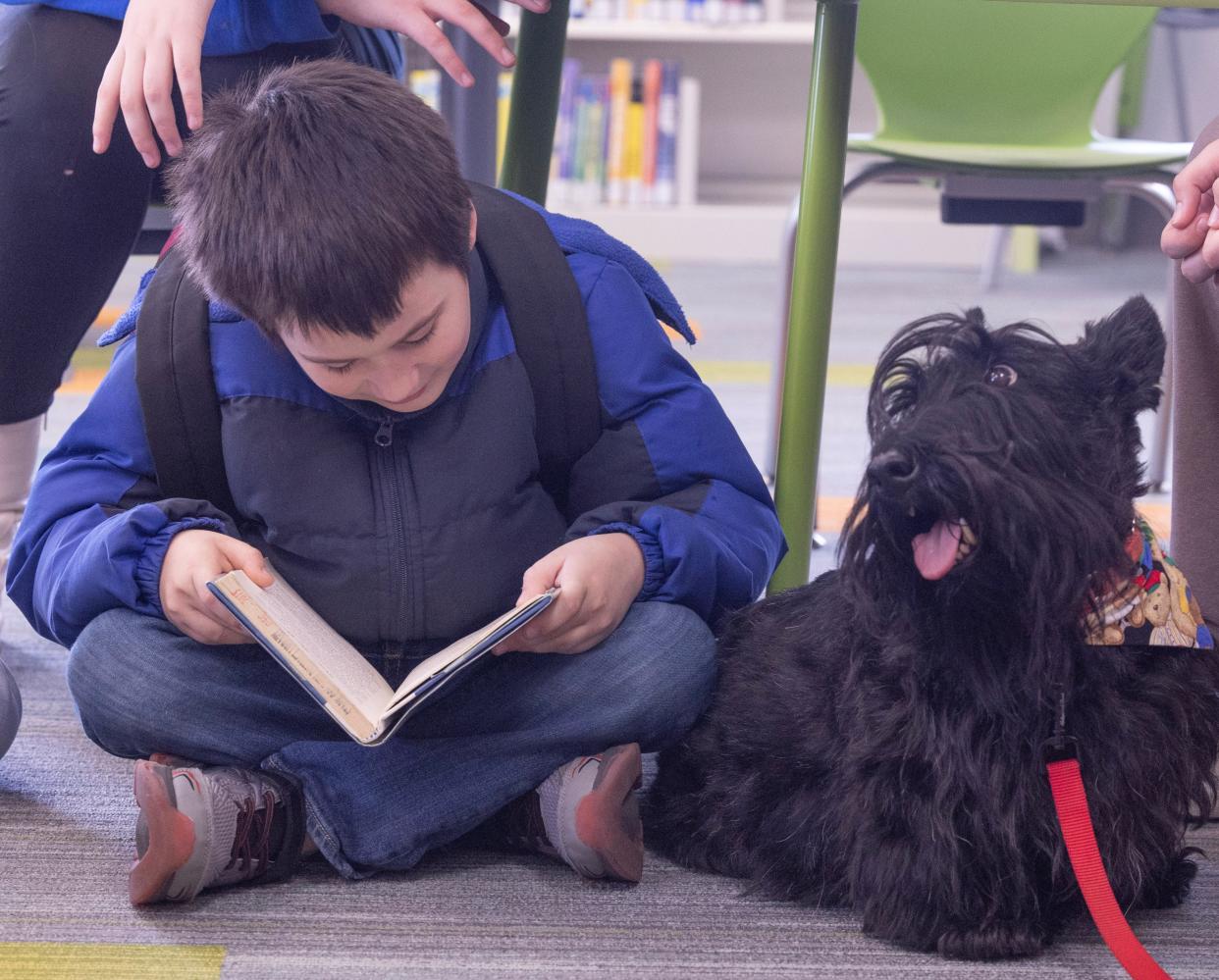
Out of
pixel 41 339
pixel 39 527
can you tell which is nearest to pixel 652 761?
pixel 39 527

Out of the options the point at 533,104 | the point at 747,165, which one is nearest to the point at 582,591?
the point at 533,104

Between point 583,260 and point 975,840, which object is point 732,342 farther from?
point 975,840

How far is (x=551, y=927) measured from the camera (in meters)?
0.96

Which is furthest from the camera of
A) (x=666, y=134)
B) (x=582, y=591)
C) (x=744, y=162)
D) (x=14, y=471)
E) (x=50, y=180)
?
(x=744, y=162)

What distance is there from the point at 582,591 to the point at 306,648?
198 millimetres

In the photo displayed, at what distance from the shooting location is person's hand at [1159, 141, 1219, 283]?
101cm

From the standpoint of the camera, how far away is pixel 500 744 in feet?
3.52

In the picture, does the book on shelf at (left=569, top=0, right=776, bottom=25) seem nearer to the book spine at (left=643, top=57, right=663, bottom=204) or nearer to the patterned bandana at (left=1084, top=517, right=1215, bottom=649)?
the book spine at (left=643, top=57, right=663, bottom=204)

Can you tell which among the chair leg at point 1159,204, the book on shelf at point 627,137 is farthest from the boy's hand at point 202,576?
the book on shelf at point 627,137

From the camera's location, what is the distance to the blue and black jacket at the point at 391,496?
107 centimetres

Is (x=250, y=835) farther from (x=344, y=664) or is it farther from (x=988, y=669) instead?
(x=988, y=669)

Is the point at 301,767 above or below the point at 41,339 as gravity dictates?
→ below

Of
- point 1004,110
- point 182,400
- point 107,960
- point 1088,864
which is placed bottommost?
point 107,960

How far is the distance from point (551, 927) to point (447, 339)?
0.41 m
